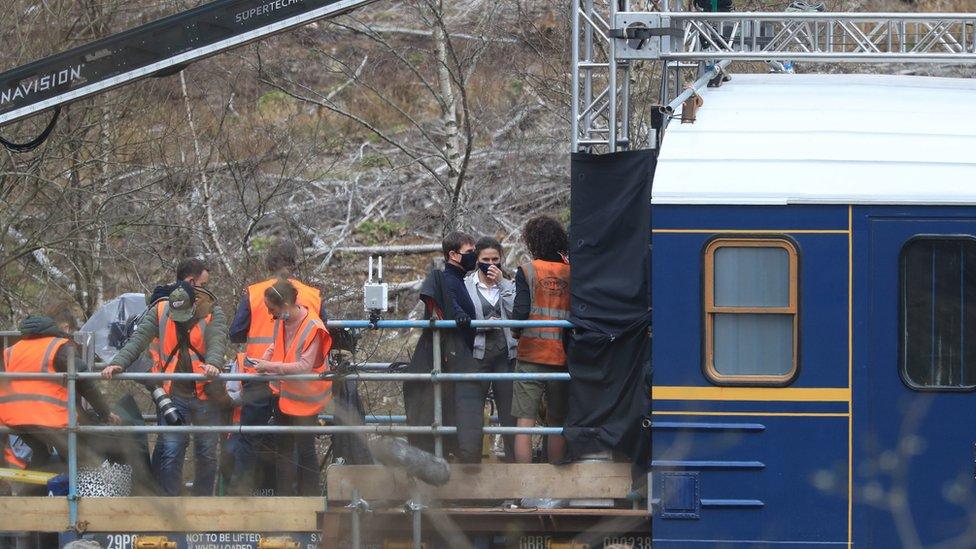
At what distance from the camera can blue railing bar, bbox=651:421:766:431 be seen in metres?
6.95

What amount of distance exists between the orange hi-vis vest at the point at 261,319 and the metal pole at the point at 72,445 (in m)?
1.13

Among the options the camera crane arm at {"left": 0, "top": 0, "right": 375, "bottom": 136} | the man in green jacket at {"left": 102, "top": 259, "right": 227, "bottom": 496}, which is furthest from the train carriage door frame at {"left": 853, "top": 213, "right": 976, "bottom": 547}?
the man in green jacket at {"left": 102, "top": 259, "right": 227, "bottom": 496}

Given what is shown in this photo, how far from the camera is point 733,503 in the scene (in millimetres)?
6988

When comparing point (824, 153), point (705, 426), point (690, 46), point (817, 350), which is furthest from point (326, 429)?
point (690, 46)

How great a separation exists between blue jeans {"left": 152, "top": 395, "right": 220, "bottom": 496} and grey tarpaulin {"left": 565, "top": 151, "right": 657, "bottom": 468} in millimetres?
2601

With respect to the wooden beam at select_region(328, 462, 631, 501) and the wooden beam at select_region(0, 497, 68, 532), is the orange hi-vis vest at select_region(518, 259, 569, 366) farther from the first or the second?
the wooden beam at select_region(0, 497, 68, 532)

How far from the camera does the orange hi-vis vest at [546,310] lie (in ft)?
25.0

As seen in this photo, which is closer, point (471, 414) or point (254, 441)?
point (471, 414)

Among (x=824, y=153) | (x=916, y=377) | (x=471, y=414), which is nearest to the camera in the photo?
(x=916, y=377)

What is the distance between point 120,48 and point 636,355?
3856mm

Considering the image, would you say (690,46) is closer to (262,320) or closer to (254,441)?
(262,320)

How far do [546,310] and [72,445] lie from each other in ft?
10.8

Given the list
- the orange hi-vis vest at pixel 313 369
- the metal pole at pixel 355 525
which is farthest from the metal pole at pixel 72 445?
the metal pole at pixel 355 525

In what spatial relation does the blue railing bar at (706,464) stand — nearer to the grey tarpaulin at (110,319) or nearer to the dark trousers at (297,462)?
the dark trousers at (297,462)
